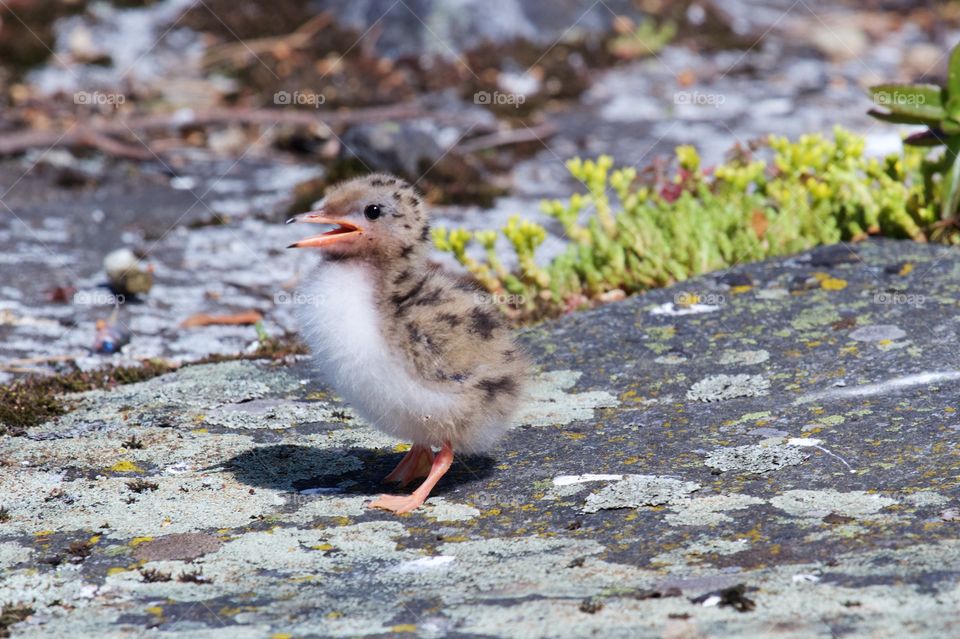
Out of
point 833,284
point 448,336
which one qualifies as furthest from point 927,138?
point 448,336

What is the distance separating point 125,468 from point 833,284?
453 centimetres

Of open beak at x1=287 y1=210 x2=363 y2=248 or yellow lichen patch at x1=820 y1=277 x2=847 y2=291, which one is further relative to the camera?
yellow lichen patch at x1=820 y1=277 x2=847 y2=291

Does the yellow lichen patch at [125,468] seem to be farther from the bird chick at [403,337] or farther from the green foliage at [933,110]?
the green foliage at [933,110]

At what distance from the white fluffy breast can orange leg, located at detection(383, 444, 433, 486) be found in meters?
0.21

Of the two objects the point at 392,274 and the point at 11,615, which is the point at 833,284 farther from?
the point at 11,615

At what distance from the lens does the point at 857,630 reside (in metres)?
3.71

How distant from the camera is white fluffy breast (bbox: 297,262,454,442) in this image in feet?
17.4

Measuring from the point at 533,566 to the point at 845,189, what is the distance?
5467 mm

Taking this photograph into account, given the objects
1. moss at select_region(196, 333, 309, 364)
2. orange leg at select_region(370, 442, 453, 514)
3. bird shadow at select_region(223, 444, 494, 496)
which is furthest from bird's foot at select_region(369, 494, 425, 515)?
moss at select_region(196, 333, 309, 364)

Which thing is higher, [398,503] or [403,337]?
[403,337]

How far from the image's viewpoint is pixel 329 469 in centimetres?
587

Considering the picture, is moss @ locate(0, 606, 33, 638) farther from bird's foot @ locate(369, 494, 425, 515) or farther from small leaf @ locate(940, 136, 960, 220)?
small leaf @ locate(940, 136, 960, 220)

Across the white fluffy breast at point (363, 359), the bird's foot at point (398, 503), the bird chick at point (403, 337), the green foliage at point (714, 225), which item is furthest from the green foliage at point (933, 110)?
the bird's foot at point (398, 503)

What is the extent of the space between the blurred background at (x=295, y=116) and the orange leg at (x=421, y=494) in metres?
2.75
